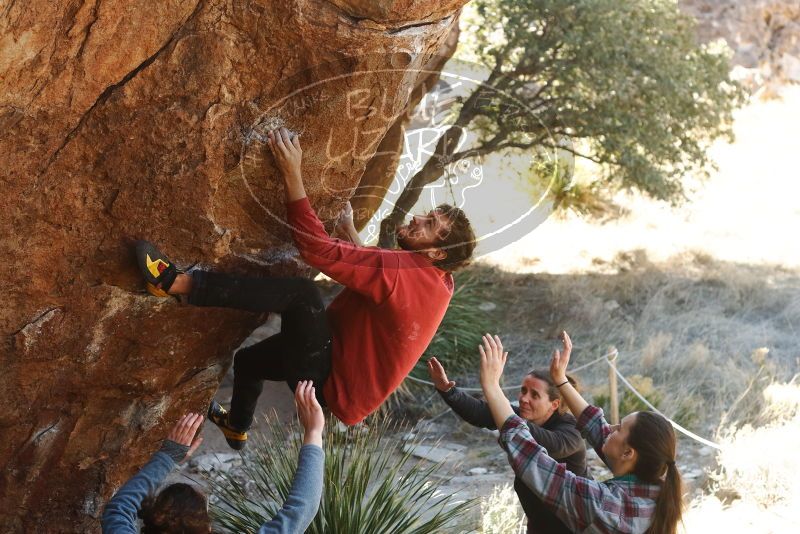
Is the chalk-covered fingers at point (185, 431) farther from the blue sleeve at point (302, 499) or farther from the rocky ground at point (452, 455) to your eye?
the rocky ground at point (452, 455)

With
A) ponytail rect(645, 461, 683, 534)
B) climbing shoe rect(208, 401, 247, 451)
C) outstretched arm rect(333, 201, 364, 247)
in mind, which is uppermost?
outstretched arm rect(333, 201, 364, 247)

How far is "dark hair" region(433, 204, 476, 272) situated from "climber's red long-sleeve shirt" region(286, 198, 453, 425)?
0.36ft

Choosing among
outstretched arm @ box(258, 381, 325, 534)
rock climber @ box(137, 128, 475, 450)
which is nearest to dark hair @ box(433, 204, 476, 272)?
rock climber @ box(137, 128, 475, 450)

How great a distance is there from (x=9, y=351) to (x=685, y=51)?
9.84 metres

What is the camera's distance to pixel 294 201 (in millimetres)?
4109

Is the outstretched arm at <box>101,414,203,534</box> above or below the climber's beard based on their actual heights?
below

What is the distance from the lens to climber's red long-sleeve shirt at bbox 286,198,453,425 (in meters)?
4.00

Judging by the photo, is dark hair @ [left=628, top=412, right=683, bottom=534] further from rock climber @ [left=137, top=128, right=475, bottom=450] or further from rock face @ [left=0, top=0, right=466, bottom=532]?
rock face @ [left=0, top=0, right=466, bottom=532]

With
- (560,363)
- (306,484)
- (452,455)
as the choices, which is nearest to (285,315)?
(306,484)

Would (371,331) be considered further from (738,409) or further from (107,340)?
(738,409)

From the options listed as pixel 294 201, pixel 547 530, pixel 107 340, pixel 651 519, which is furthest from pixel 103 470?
pixel 651 519

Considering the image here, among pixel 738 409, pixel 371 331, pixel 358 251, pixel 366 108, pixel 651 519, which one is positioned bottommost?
pixel 738 409

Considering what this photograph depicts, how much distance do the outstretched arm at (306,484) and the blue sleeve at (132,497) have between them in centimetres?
52

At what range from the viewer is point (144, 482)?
11.4ft
